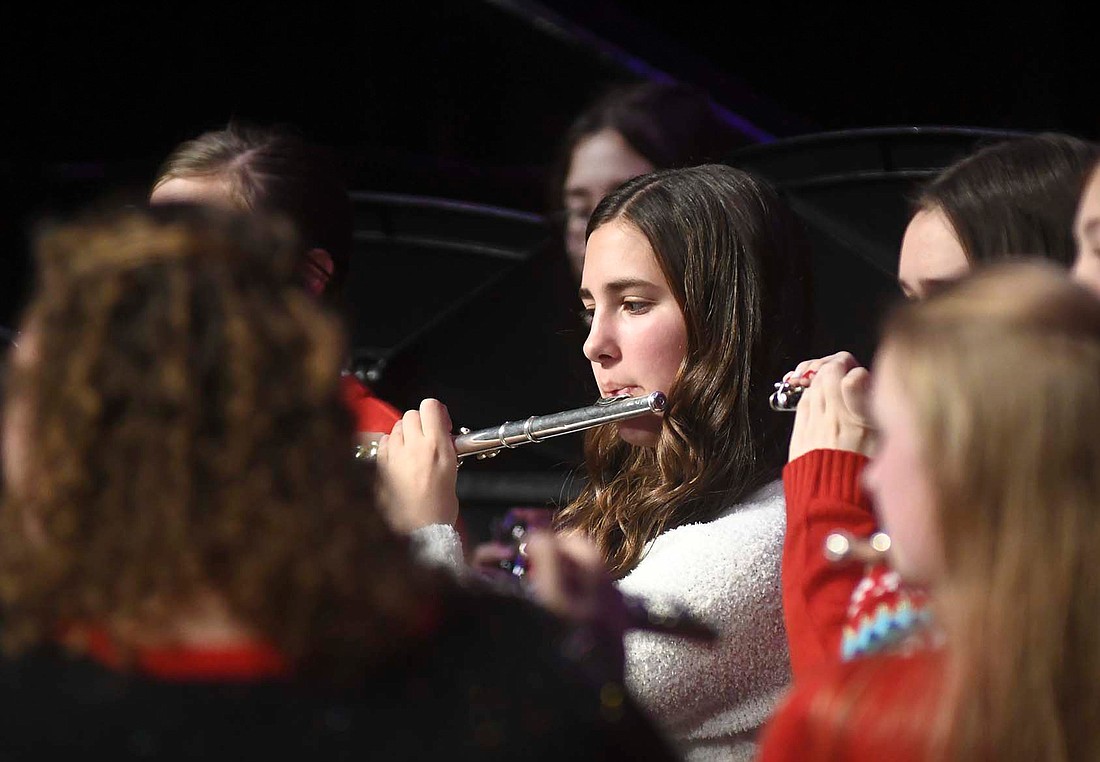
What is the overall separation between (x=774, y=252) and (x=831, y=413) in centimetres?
41

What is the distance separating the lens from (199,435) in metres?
0.78

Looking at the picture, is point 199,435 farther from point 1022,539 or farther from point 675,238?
point 675,238

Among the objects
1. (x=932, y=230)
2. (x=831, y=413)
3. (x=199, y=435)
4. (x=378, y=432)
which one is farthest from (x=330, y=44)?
(x=199, y=435)

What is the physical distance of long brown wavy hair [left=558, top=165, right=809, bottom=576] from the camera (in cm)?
165

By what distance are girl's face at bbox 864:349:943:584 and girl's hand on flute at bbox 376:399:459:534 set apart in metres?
0.79

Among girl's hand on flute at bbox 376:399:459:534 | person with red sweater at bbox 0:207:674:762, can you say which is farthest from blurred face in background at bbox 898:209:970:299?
person with red sweater at bbox 0:207:674:762

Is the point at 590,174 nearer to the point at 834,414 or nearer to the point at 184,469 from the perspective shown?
the point at 834,414

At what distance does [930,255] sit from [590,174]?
1185 millimetres

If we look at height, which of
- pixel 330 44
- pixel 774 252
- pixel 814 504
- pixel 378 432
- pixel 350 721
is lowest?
pixel 350 721

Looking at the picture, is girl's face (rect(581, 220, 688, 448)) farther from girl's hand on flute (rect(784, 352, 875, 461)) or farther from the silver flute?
girl's hand on flute (rect(784, 352, 875, 461))

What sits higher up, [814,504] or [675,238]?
[675,238]

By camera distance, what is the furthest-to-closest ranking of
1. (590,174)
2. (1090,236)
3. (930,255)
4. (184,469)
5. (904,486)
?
1. (590,174)
2. (930,255)
3. (1090,236)
4. (904,486)
5. (184,469)

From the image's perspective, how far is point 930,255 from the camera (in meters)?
1.60

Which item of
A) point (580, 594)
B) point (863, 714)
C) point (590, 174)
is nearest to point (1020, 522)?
point (863, 714)
